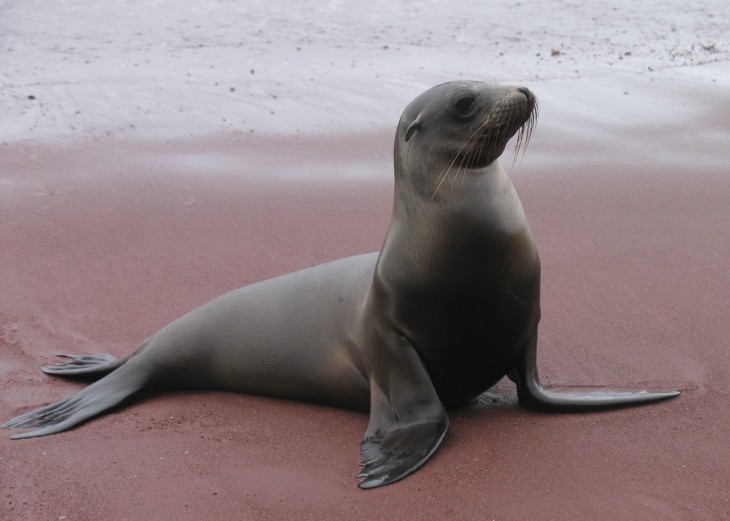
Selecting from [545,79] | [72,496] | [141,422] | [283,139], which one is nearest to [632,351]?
[141,422]

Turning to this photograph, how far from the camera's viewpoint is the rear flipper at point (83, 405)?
383cm

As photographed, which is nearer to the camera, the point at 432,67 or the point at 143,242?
the point at 143,242

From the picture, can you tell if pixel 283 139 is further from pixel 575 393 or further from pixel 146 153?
pixel 575 393

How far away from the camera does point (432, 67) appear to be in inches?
424

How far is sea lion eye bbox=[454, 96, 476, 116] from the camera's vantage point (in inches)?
133

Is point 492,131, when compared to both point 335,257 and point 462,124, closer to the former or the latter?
point 462,124

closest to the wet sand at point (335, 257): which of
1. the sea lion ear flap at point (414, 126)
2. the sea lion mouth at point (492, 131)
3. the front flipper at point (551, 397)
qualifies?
the front flipper at point (551, 397)

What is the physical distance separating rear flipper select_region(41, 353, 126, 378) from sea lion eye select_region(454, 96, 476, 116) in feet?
6.30

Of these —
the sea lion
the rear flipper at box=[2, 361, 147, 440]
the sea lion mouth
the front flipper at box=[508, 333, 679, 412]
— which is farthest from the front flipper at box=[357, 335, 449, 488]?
the rear flipper at box=[2, 361, 147, 440]

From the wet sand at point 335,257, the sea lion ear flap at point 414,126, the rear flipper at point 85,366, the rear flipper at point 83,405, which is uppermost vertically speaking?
the sea lion ear flap at point 414,126

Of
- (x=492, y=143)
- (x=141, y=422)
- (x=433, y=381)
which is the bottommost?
(x=141, y=422)

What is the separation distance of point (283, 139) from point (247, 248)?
2.31 metres

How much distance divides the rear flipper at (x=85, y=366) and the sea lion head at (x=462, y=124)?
1.68 metres

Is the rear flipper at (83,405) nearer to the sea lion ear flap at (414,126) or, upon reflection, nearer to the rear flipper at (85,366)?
the rear flipper at (85,366)
